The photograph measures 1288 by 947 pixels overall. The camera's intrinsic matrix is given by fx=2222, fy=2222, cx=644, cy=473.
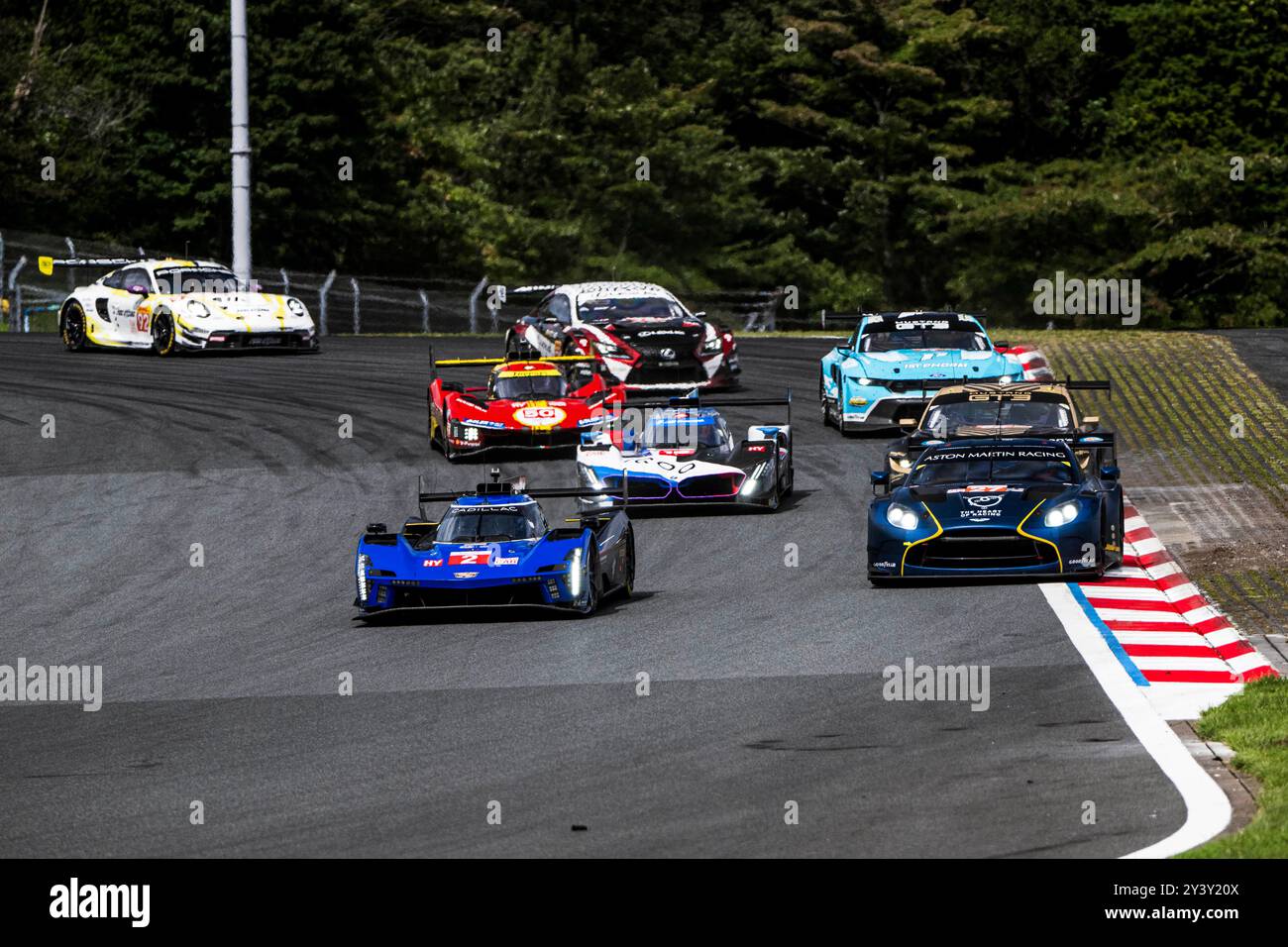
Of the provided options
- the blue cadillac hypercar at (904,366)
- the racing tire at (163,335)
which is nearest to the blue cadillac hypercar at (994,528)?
the blue cadillac hypercar at (904,366)

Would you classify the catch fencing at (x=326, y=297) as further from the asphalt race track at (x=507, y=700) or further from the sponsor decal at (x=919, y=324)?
the asphalt race track at (x=507, y=700)

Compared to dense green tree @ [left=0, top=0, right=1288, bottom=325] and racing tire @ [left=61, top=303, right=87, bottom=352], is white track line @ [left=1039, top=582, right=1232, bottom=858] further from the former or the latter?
dense green tree @ [left=0, top=0, right=1288, bottom=325]

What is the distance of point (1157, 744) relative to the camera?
12.3m

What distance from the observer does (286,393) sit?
110 feet

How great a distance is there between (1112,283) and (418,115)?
19081 mm

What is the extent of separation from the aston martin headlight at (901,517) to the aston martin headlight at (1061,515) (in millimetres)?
1089

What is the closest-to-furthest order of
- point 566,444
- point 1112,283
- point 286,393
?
point 566,444 < point 286,393 < point 1112,283

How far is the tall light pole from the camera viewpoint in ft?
133

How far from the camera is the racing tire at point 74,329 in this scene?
3838 centimetres

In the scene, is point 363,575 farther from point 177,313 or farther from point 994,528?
point 177,313

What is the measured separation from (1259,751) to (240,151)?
32.1 m
